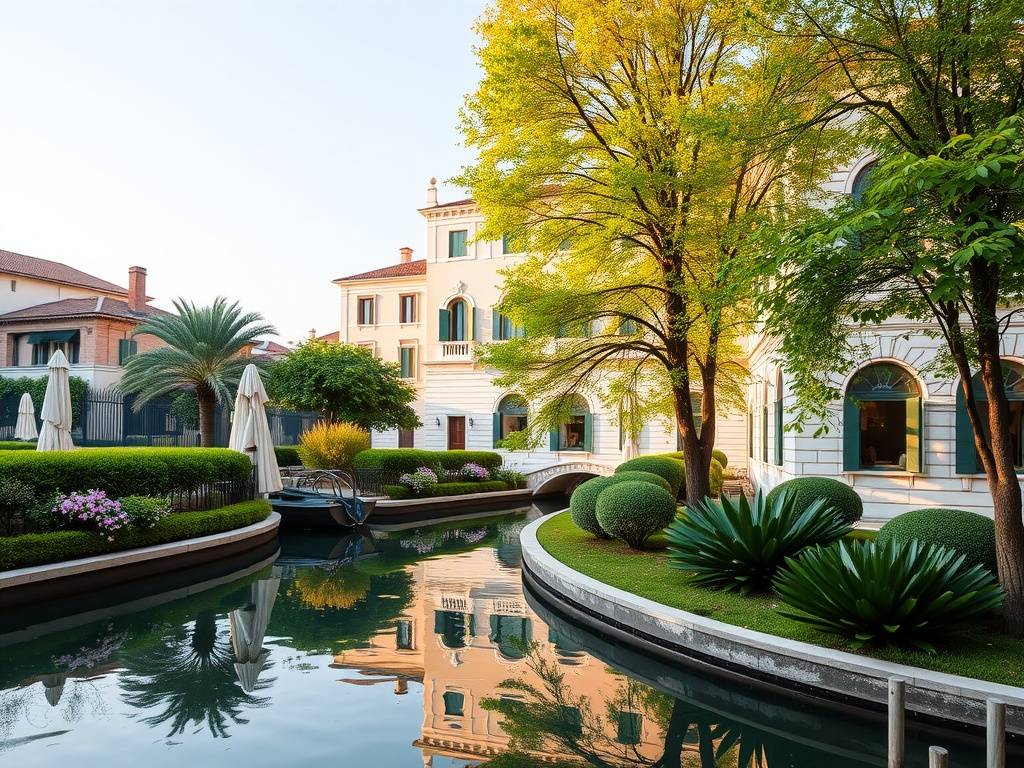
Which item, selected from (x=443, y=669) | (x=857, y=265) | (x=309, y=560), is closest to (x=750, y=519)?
(x=857, y=265)

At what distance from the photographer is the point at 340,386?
85.3 feet

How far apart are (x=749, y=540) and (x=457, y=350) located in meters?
26.1

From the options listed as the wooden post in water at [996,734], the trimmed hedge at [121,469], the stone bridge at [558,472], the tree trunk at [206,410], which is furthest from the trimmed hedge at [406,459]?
the wooden post in water at [996,734]

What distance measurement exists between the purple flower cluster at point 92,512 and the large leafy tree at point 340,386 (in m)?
14.4

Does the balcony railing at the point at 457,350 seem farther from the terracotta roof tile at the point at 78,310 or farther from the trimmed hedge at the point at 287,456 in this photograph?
the terracotta roof tile at the point at 78,310

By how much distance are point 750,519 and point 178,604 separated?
805 centimetres

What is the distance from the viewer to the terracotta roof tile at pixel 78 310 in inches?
1530

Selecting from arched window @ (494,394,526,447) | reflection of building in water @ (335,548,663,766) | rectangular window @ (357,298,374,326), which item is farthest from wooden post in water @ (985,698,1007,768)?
rectangular window @ (357,298,374,326)

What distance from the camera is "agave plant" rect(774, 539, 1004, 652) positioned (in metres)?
6.81

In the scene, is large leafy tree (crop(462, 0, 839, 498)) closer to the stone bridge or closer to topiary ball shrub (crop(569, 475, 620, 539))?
topiary ball shrub (crop(569, 475, 620, 539))

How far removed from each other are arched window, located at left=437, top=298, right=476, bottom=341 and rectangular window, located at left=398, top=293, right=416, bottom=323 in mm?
3636

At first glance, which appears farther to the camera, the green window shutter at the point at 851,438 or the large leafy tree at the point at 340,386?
the large leafy tree at the point at 340,386

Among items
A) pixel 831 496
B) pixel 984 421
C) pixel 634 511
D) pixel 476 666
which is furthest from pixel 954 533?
pixel 984 421

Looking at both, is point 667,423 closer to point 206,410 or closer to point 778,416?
point 778,416
